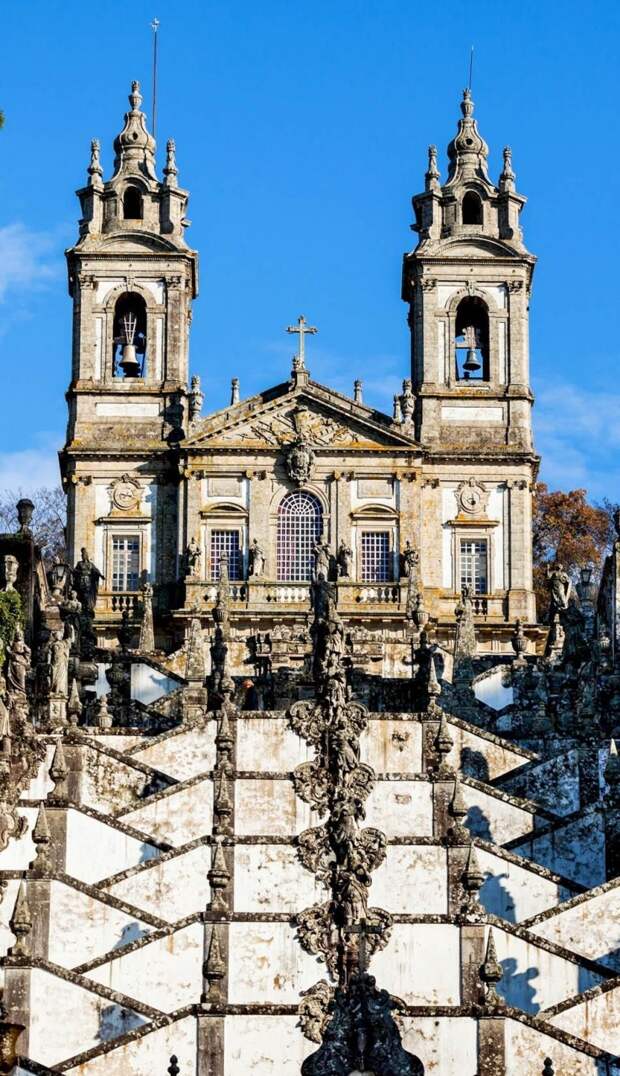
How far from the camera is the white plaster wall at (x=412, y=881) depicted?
134 ft

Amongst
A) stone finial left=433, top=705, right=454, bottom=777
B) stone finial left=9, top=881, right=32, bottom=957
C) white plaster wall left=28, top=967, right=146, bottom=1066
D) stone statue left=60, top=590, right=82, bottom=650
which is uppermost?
stone statue left=60, top=590, right=82, bottom=650

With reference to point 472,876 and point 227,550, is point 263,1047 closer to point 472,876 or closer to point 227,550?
point 472,876

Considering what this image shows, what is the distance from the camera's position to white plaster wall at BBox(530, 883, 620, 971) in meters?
41.6

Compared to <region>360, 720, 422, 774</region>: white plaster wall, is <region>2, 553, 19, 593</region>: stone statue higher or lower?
higher

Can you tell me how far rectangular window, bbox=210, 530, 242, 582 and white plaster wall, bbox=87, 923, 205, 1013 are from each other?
2942 cm

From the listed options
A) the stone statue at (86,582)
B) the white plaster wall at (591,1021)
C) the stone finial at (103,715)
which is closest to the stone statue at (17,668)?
the stone finial at (103,715)

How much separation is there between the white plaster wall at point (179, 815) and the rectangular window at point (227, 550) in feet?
81.0

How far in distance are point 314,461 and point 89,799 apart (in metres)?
24.8

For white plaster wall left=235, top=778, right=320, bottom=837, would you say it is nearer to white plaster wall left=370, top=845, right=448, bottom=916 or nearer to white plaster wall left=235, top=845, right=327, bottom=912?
white plaster wall left=235, top=845, right=327, bottom=912

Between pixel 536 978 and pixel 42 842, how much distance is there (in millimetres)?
7609

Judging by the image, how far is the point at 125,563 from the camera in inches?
2749

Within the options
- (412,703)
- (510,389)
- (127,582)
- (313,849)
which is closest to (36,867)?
(313,849)

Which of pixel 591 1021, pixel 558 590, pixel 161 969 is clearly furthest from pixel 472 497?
pixel 591 1021

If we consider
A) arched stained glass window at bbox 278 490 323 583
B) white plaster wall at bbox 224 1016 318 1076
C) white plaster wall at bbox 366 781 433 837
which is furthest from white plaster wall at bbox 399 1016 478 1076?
arched stained glass window at bbox 278 490 323 583
